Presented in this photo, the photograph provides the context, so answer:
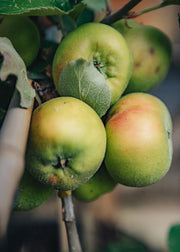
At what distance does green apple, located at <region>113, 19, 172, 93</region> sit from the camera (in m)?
0.63

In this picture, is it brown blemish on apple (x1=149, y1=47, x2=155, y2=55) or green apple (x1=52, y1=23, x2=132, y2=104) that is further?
brown blemish on apple (x1=149, y1=47, x2=155, y2=55)

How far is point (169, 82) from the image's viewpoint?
1.41 m

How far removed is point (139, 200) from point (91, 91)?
980mm

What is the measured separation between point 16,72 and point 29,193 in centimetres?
21

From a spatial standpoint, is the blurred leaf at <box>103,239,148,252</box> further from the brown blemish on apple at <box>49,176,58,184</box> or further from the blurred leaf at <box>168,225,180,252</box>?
the brown blemish on apple at <box>49,176,58,184</box>

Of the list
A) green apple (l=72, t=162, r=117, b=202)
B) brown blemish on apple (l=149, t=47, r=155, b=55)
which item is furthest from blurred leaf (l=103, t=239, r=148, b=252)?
brown blemish on apple (l=149, t=47, r=155, b=55)

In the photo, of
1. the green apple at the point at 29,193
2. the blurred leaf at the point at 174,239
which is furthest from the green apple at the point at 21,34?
the blurred leaf at the point at 174,239

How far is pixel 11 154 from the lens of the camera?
0.30m

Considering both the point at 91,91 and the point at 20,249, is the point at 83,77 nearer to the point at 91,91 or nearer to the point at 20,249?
the point at 91,91

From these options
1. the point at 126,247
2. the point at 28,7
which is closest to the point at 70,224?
the point at 28,7

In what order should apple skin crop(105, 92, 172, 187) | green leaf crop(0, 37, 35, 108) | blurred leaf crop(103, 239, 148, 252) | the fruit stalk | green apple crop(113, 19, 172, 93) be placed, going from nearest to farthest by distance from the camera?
the fruit stalk < green leaf crop(0, 37, 35, 108) < apple skin crop(105, 92, 172, 187) < green apple crop(113, 19, 172, 93) < blurred leaf crop(103, 239, 148, 252)

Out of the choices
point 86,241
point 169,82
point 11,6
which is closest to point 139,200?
point 86,241

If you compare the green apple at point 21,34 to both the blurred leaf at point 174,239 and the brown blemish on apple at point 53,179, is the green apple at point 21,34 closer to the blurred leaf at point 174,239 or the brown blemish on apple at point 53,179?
the brown blemish on apple at point 53,179

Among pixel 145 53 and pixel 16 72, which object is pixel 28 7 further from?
pixel 145 53
